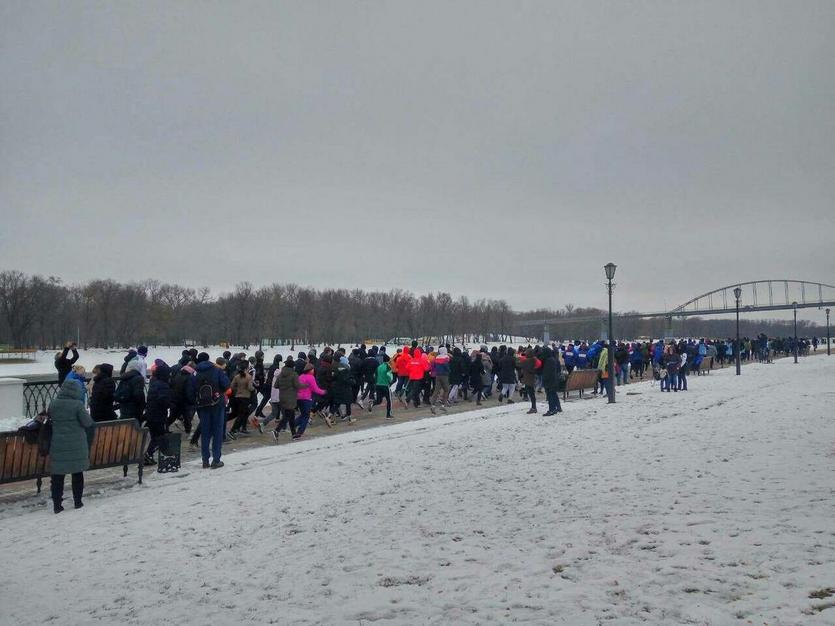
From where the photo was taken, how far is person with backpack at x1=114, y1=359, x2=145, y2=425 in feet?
35.6

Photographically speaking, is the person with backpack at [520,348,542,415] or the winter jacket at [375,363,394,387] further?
the winter jacket at [375,363,394,387]

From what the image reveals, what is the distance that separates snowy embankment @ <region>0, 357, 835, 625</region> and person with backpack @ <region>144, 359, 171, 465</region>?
3.34ft

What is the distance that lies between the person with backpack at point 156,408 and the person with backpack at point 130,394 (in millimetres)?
214

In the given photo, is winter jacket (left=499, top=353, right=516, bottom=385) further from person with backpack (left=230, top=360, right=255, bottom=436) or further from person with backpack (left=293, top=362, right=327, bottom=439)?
person with backpack (left=230, top=360, right=255, bottom=436)

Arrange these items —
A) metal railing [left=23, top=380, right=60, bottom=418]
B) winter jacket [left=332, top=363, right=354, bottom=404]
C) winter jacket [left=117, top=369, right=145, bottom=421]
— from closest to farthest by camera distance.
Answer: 1. winter jacket [left=117, top=369, right=145, bottom=421]
2. winter jacket [left=332, top=363, right=354, bottom=404]
3. metal railing [left=23, top=380, right=60, bottom=418]

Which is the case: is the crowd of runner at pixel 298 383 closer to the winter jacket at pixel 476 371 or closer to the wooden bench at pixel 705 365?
the winter jacket at pixel 476 371

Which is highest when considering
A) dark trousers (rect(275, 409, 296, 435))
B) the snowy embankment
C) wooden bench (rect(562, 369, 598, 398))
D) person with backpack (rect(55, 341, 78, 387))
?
person with backpack (rect(55, 341, 78, 387))

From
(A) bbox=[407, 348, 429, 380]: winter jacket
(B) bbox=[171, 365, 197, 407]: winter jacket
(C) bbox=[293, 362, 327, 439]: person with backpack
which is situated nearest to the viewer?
(B) bbox=[171, 365, 197, 407]: winter jacket

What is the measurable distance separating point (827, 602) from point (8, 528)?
8.36m

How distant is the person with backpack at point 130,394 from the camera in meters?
10.8

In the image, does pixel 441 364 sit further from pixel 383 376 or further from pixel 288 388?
pixel 288 388

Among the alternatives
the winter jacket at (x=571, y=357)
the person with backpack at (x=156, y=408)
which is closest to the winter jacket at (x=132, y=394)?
the person with backpack at (x=156, y=408)

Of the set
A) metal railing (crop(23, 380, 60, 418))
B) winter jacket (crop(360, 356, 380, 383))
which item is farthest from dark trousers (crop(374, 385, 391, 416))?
metal railing (crop(23, 380, 60, 418))

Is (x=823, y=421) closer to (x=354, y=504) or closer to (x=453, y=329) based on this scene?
(x=354, y=504)
